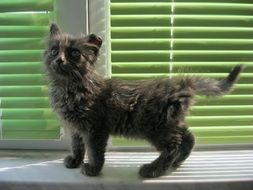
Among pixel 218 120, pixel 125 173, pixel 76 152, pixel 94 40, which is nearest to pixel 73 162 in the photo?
pixel 76 152

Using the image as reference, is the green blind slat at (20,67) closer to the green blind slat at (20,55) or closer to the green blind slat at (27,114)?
the green blind slat at (20,55)

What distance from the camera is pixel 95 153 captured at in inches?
42.6

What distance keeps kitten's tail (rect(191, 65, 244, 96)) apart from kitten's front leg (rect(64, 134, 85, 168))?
36 centimetres

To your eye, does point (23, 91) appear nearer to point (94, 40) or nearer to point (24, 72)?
point (24, 72)

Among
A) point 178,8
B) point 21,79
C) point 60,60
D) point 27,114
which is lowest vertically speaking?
point 27,114

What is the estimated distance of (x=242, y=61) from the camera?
1272mm

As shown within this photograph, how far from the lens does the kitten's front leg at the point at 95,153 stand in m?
1.08

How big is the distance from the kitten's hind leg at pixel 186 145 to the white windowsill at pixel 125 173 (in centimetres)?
4

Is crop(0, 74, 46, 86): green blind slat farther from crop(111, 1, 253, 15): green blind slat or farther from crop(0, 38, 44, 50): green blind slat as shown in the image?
crop(111, 1, 253, 15): green blind slat

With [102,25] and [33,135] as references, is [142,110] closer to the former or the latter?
[102,25]

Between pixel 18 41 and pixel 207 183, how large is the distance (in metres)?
0.69

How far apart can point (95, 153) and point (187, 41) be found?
444mm

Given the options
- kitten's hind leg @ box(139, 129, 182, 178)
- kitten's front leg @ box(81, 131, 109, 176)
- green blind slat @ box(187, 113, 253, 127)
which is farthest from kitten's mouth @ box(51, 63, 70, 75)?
green blind slat @ box(187, 113, 253, 127)

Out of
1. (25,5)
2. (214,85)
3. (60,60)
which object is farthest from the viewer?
(25,5)
